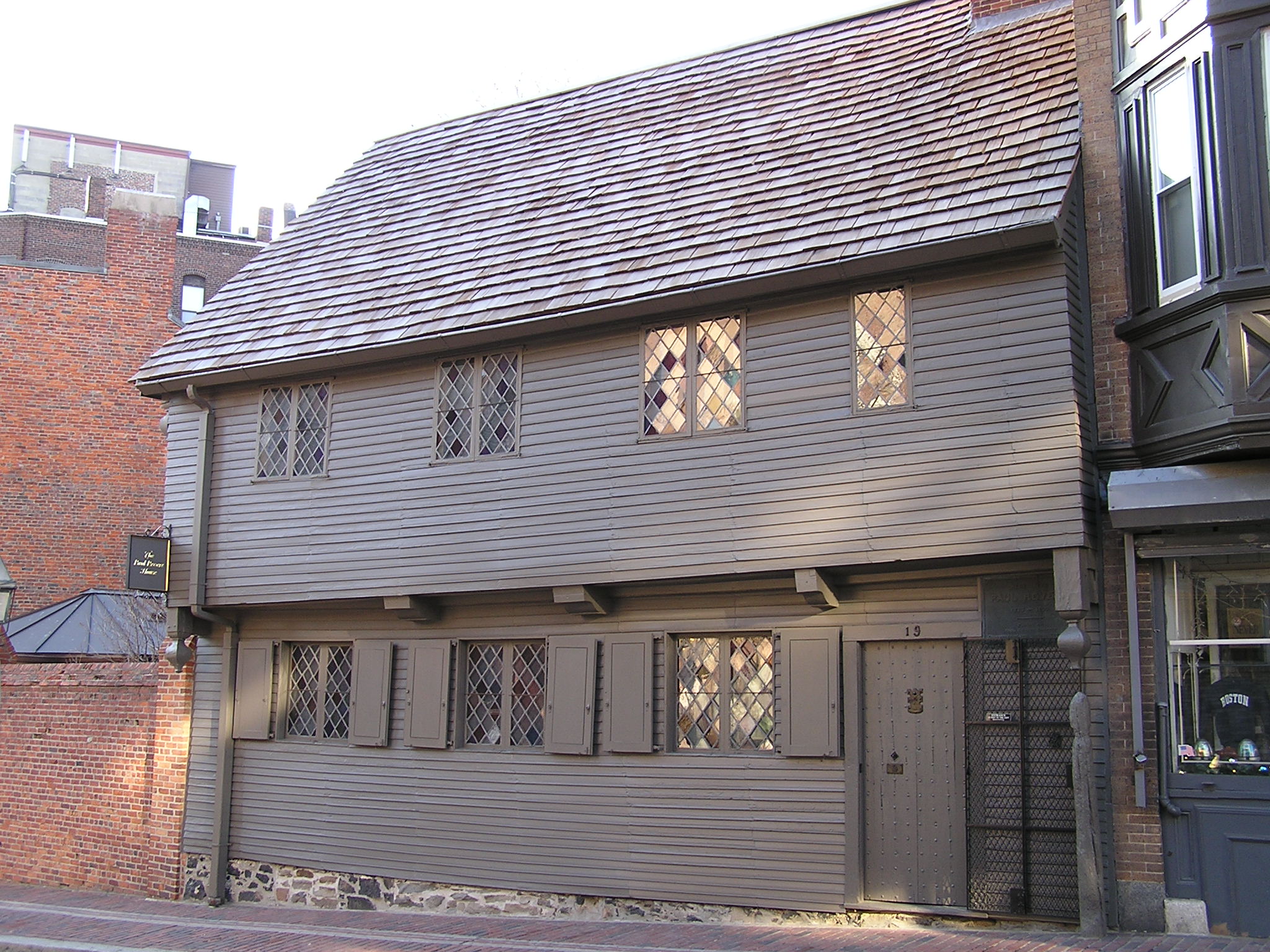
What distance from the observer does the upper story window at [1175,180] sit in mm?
10078

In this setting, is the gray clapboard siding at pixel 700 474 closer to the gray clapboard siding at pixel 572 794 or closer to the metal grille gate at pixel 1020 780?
the gray clapboard siding at pixel 572 794

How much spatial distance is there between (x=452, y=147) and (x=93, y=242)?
705 inches

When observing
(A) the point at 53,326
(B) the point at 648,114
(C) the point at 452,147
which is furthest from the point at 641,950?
(A) the point at 53,326

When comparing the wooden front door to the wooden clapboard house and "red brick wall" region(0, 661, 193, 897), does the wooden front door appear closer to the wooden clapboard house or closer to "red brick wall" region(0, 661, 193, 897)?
the wooden clapboard house

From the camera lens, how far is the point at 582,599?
12.3 m

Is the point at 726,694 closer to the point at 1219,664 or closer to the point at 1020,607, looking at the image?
the point at 1020,607

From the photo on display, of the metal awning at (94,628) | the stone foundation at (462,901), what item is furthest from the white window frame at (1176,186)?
the metal awning at (94,628)

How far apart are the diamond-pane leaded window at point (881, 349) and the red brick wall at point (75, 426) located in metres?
19.4

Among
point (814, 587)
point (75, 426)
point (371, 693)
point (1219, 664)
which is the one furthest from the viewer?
point (75, 426)

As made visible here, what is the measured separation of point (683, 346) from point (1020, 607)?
400 centimetres

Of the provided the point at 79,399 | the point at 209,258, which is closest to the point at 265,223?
the point at 209,258

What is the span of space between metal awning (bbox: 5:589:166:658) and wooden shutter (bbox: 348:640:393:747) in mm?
10306

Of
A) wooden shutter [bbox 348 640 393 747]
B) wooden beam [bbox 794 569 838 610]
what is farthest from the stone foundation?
wooden beam [bbox 794 569 838 610]

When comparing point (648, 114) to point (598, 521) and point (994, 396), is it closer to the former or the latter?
point (598, 521)
